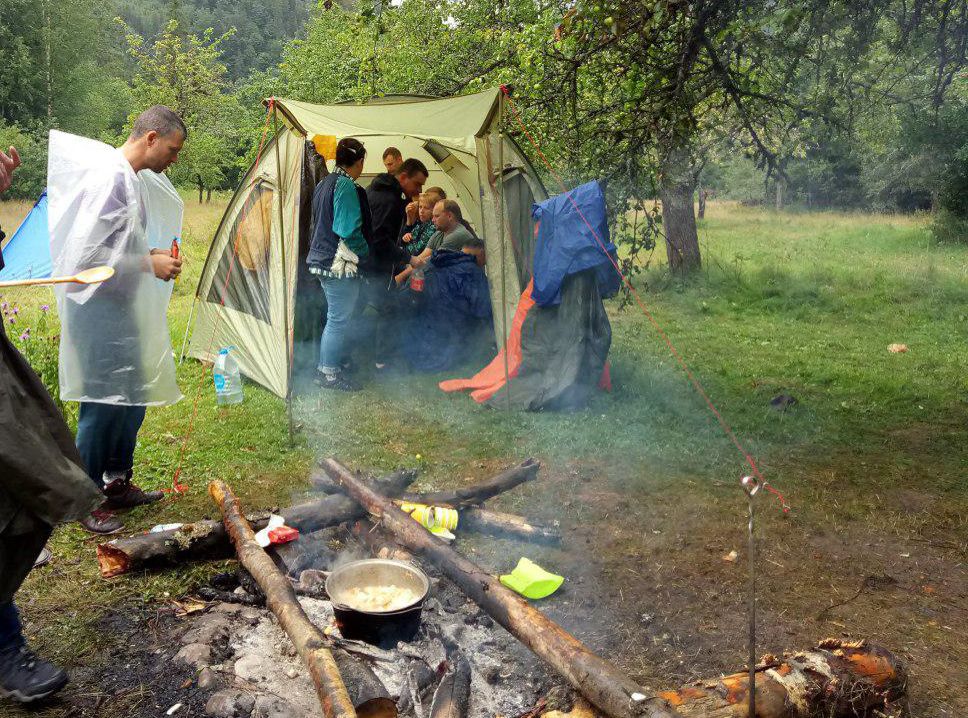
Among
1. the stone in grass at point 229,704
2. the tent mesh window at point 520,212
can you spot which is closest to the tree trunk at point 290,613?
the stone in grass at point 229,704

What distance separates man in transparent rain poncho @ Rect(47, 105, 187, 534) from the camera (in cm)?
338

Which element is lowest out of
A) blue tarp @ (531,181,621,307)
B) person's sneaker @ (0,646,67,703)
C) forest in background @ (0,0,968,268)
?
person's sneaker @ (0,646,67,703)

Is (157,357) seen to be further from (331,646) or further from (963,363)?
(963,363)

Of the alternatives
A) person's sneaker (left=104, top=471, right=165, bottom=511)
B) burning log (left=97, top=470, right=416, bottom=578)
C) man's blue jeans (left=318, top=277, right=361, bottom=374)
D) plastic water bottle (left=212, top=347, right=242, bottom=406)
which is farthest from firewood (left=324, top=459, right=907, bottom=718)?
man's blue jeans (left=318, top=277, right=361, bottom=374)

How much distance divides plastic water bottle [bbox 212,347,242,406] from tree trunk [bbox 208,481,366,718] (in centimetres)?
226

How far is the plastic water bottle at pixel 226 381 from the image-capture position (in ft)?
19.3

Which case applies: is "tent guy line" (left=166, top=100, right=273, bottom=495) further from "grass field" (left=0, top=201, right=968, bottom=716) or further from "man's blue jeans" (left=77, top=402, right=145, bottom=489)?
"man's blue jeans" (left=77, top=402, right=145, bottom=489)

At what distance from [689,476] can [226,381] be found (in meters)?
3.61

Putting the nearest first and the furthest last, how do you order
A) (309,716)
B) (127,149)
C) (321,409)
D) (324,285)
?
(309,716) → (127,149) → (321,409) → (324,285)

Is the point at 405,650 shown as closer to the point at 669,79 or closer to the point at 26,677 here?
the point at 26,677

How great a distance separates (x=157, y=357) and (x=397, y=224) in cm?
378

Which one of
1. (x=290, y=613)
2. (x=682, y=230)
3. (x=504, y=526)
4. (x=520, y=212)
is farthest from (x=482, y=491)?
(x=682, y=230)

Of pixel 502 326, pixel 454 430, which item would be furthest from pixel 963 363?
pixel 454 430

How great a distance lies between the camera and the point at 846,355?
765cm
